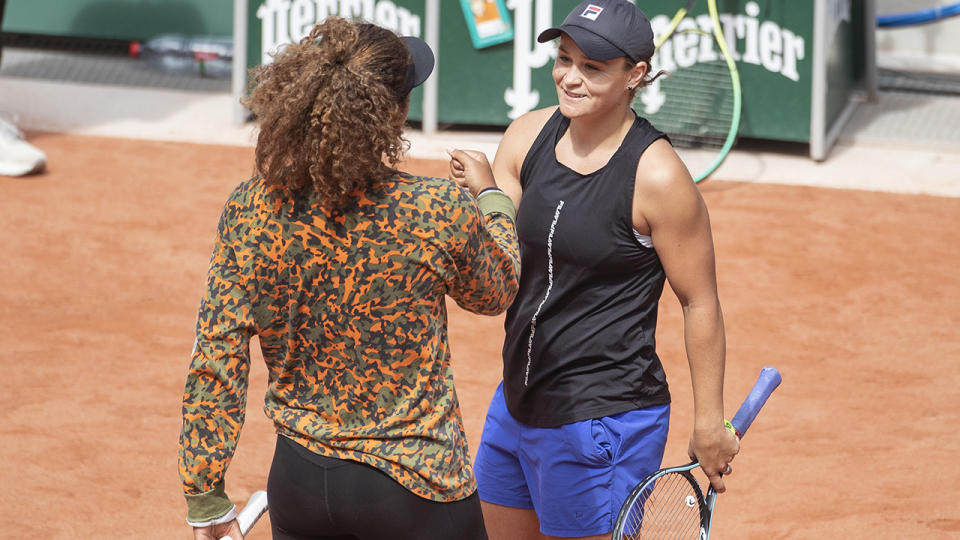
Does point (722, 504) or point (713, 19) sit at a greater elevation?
point (713, 19)

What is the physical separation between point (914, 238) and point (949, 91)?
13.3 ft

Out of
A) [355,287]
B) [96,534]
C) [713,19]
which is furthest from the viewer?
[713,19]

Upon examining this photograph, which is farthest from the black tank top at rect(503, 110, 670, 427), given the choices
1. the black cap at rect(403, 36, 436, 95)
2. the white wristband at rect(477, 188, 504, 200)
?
the black cap at rect(403, 36, 436, 95)

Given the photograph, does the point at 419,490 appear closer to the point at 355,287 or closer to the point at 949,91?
the point at 355,287

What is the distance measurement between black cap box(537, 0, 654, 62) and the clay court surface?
7.65 feet

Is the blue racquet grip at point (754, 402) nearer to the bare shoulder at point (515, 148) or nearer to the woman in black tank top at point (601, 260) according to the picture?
the woman in black tank top at point (601, 260)

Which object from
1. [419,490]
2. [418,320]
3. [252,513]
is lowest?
[252,513]

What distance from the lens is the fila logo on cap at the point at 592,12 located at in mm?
2883

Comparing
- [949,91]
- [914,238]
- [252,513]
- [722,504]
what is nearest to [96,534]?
[252,513]

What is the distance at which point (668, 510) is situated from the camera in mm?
3219

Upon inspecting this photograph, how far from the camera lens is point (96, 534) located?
178 inches

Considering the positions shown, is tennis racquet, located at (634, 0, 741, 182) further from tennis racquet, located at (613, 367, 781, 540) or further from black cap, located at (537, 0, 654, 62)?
black cap, located at (537, 0, 654, 62)

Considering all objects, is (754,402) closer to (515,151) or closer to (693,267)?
(693,267)

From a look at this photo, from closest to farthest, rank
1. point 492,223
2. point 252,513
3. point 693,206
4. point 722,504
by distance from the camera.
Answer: point 492,223, point 693,206, point 252,513, point 722,504
